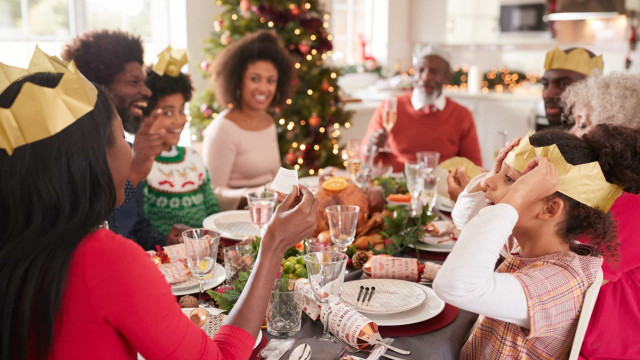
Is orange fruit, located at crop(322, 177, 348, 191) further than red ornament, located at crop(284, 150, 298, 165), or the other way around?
red ornament, located at crop(284, 150, 298, 165)

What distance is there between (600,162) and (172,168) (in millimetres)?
1701

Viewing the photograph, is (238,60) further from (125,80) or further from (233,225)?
(233,225)

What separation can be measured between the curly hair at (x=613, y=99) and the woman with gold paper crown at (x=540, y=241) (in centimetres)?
59

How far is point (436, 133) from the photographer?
3.61 m

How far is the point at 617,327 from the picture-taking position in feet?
4.86

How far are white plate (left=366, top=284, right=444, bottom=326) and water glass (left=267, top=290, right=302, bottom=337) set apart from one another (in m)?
0.18

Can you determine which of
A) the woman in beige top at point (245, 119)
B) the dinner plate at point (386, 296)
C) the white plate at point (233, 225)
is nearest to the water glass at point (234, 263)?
the dinner plate at point (386, 296)

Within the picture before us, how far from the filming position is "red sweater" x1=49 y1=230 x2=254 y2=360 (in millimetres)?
851

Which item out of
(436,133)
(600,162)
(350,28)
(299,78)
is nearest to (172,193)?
(600,162)

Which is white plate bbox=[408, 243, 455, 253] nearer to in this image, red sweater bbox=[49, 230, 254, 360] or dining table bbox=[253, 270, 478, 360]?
dining table bbox=[253, 270, 478, 360]

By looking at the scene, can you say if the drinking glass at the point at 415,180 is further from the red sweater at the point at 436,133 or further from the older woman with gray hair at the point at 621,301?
the red sweater at the point at 436,133

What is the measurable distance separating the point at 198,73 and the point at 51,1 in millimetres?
1242

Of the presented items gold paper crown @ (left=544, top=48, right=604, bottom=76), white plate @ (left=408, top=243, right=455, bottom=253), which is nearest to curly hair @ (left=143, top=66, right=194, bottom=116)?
white plate @ (left=408, top=243, right=455, bottom=253)

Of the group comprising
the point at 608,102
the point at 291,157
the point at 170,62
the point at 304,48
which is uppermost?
the point at 304,48
